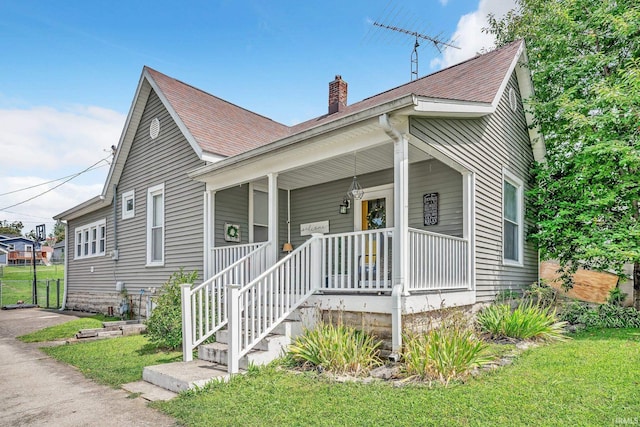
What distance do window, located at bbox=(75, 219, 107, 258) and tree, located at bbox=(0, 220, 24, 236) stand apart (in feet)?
187

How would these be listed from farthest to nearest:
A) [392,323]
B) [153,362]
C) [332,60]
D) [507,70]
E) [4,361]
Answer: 1. [332,60]
2. [507,70]
3. [4,361]
4. [153,362]
5. [392,323]

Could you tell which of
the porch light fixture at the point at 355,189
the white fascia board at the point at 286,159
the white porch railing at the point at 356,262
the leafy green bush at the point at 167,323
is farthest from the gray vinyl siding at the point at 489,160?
the leafy green bush at the point at 167,323

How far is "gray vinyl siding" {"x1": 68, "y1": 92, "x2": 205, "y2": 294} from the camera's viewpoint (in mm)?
9430

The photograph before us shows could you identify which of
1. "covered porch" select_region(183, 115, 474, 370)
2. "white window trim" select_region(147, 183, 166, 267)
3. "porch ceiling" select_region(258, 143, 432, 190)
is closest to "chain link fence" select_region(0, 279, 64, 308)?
"white window trim" select_region(147, 183, 166, 267)

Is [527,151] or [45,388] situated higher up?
[527,151]

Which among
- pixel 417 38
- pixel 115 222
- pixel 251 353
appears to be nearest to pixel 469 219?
pixel 251 353

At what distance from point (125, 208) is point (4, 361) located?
19.0 ft

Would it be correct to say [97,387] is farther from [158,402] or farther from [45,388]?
[158,402]

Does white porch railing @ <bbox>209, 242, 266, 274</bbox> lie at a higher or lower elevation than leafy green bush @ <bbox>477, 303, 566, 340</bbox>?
higher

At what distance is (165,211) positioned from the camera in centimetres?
1034

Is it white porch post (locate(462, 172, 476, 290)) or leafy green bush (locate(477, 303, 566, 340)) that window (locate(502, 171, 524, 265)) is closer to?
white porch post (locate(462, 172, 476, 290))

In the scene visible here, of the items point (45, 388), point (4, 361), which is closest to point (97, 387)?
point (45, 388)

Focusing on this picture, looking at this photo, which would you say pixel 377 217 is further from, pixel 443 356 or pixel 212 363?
pixel 212 363

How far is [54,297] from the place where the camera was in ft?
71.5
